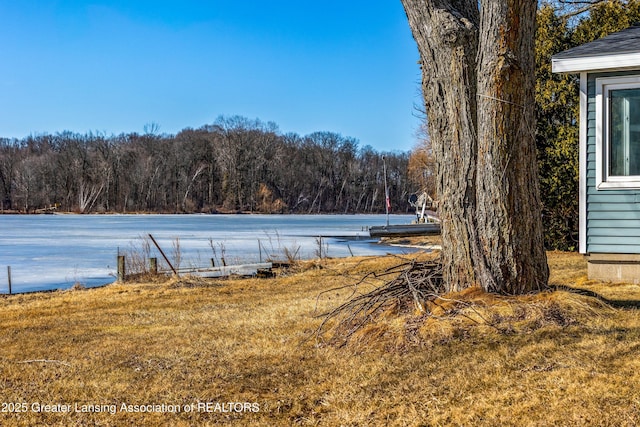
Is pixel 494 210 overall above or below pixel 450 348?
above

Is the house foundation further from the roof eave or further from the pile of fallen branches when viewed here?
the pile of fallen branches

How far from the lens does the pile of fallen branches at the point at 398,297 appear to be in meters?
5.99

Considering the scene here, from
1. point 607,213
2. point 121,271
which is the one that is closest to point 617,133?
point 607,213

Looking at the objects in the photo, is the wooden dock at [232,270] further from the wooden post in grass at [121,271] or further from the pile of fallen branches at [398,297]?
the pile of fallen branches at [398,297]

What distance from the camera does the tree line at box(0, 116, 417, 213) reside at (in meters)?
72.7

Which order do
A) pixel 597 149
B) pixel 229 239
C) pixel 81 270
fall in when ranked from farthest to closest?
1. pixel 229 239
2. pixel 81 270
3. pixel 597 149

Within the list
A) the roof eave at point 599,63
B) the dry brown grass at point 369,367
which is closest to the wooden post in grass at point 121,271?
the dry brown grass at point 369,367

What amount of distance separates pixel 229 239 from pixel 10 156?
66.1 meters

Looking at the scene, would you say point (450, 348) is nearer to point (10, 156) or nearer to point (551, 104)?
point (551, 104)

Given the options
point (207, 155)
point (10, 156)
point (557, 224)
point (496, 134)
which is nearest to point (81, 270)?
point (557, 224)

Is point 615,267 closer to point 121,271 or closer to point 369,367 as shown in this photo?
point 369,367

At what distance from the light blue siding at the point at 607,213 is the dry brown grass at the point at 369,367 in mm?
730

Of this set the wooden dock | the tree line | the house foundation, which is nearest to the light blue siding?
the house foundation

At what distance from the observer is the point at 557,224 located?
47.9 feet
